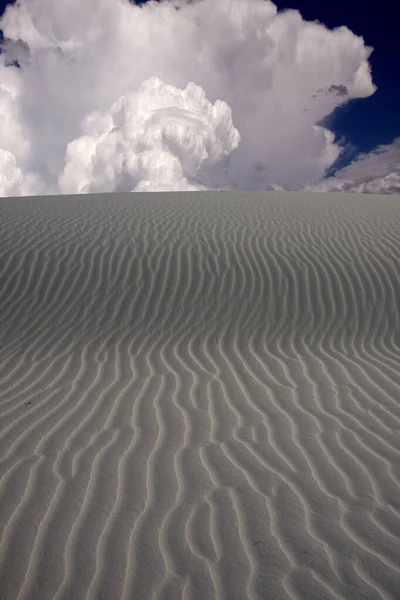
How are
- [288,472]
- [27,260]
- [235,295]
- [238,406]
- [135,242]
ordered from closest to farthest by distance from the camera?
1. [288,472]
2. [238,406]
3. [235,295]
4. [27,260]
5. [135,242]

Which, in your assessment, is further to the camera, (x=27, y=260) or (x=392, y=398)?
(x=27, y=260)

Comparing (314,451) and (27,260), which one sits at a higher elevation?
(27,260)

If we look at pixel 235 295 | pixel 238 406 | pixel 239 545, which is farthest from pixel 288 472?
pixel 235 295

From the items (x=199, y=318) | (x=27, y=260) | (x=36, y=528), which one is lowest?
(x=36, y=528)

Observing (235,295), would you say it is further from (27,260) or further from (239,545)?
(239,545)

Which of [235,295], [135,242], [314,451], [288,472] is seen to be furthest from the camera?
[135,242]

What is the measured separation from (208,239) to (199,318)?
118 inches

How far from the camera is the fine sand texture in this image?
2734mm

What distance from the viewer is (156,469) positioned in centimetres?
358

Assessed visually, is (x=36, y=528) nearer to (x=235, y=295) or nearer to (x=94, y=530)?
(x=94, y=530)

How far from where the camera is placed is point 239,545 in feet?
9.36

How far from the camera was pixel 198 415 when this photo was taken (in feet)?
14.6

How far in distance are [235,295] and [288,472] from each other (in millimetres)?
4247

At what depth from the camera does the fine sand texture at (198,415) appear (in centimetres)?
273
